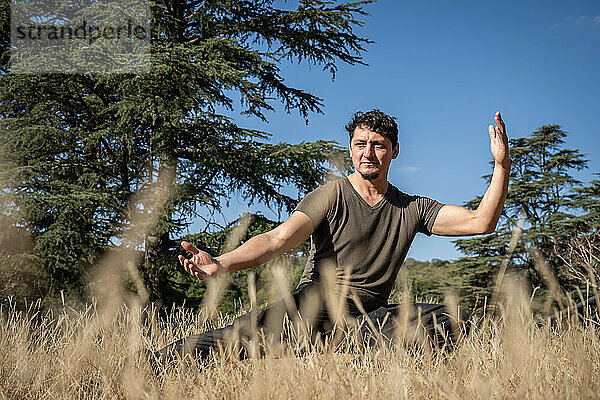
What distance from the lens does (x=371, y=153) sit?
3.03 metres

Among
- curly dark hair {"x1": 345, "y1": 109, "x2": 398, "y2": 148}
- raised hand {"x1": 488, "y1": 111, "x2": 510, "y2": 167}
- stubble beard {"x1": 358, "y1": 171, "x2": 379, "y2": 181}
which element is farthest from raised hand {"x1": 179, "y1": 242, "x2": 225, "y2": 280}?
raised hand {"x1": 488, "y1": 111, "x2": 510, "y2": 167}

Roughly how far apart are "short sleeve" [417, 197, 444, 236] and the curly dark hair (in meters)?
0.44

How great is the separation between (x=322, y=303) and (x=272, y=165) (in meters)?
5.81

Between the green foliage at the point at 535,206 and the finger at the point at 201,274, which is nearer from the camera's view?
the finger at the point at 201,274

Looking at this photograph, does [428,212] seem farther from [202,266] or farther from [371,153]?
[202,266]

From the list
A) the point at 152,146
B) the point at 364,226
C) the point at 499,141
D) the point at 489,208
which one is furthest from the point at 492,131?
the point at 152,146

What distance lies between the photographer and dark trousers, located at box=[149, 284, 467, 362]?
2.58 m

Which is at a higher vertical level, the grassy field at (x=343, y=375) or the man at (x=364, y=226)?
the man at (x=364, y=226)

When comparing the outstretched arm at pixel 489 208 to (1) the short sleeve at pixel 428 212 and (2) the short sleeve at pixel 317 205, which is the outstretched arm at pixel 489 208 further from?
(2) the short sleeve at pixel 317 205

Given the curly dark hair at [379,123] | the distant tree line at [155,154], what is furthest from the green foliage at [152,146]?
the curly dark hair at [379,123]

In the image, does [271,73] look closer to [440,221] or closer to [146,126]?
[146,126]

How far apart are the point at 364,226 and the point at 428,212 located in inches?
18.4

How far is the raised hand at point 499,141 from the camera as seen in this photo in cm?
269

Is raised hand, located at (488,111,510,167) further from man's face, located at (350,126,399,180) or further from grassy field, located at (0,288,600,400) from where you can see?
grassy field, located at (0,288,600,400)
